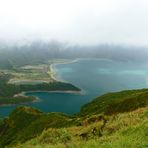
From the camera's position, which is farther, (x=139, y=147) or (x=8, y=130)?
(x=8, y=130)

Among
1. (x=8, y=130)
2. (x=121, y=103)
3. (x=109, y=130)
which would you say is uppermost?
(x=109, y=130)

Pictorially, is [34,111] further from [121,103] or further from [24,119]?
[121,103]

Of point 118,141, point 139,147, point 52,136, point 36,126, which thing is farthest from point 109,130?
point 36,126

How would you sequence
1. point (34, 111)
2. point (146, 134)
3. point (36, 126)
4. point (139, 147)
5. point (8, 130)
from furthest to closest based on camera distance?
point (34, 111)
point (8, 130)
point (36, 126)
point (146, 134)
point (139, 147)

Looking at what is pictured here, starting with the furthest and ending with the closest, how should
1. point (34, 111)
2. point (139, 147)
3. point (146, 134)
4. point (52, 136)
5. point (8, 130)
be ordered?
point (34, 111)
point (8, 130)
point (52, 136)
point (146, 134)
point (139, 147)

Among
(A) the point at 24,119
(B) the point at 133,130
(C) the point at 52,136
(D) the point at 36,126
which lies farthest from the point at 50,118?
(B) the point at 133,130

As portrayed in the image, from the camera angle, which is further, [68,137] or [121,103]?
[121,103]

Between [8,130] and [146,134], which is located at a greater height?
[146,134]

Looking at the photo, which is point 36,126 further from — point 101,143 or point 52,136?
point 101,143

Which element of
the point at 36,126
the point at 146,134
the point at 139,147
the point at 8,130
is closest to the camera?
the point at 139,147
